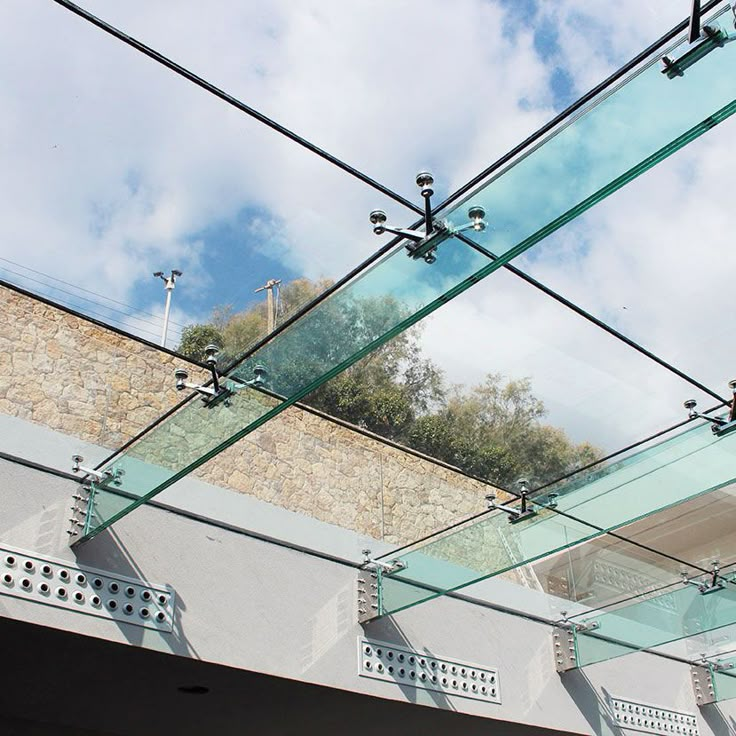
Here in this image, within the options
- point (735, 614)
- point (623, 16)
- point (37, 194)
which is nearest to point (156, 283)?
point (37, 194)

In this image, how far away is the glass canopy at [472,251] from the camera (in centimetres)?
281

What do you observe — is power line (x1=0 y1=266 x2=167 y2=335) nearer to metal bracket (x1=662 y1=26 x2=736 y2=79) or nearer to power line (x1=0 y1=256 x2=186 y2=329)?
power line (x1=0 y1=256 x2=186 y2=329)

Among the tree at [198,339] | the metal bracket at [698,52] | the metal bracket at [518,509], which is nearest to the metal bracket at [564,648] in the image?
the metal bracket at [518,509]

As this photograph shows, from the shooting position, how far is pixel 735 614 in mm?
6875

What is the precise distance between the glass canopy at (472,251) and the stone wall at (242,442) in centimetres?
33

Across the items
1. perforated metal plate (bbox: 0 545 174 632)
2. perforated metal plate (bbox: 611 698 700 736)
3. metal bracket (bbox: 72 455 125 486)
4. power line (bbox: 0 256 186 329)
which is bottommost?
perforated metal plate (bbox: 0 545 174 632)

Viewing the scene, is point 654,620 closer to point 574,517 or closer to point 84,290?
point 574,517

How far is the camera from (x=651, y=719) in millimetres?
7426

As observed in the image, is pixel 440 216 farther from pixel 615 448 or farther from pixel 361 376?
pixel 615 448

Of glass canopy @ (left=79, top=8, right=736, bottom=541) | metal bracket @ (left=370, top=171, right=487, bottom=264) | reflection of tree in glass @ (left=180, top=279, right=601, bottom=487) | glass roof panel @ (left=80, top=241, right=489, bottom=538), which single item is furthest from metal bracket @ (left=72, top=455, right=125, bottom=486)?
metal bracket @ (left=370, top=171, right=487, bottom=264)

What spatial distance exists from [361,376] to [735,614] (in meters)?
4.33

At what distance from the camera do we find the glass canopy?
281cm

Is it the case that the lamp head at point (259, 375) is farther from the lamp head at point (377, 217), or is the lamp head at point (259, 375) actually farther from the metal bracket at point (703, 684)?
Answer: the metal bracket at point (703, 684)

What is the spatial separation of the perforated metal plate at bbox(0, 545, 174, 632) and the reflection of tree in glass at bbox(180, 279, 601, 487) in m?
1.30
